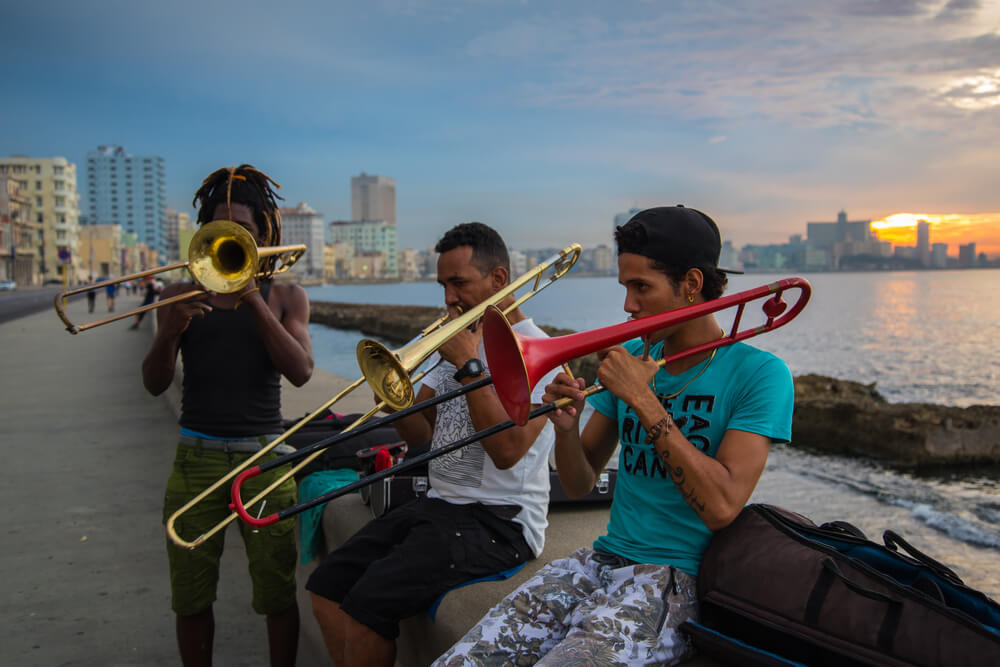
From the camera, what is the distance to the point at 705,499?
187cm

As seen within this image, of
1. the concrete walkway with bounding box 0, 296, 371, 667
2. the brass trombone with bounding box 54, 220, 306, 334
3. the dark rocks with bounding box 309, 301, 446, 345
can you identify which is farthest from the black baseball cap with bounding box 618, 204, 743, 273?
the dark rocks with bounding box 309, 301, 446, 345

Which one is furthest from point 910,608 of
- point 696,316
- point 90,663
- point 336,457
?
point 90,663

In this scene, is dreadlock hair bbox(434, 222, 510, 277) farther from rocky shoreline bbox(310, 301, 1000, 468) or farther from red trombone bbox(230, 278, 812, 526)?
rocky shoreline bbox(310, 301, 1000, 468)

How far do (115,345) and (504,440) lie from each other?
60.7ft

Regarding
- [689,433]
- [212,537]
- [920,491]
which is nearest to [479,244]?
[689,433]

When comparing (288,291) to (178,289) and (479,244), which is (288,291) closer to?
(178,289)

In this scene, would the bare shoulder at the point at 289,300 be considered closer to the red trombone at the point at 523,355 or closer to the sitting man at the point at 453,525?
the sitting man at the point at 453,525

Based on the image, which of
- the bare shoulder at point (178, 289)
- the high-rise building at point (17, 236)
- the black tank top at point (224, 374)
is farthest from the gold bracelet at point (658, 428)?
the high-rise building at point (17, 236)

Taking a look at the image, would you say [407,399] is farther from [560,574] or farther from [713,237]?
[713,237]

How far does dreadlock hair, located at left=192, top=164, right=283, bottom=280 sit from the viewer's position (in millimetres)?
3092

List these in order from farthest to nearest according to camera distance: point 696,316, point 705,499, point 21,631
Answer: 1. point 21,631
2. point 696,316
3. point 705,499

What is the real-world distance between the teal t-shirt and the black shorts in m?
0.49

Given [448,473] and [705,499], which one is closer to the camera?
[705,499]

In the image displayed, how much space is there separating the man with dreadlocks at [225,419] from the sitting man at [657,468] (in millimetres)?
1290
